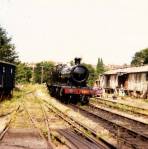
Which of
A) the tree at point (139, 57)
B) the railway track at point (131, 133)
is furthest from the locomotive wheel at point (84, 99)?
the tree at point (139, 57)

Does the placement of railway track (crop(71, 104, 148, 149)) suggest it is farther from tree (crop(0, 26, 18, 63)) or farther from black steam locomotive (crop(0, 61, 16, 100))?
tree (crop(0, 26, 18, 63))

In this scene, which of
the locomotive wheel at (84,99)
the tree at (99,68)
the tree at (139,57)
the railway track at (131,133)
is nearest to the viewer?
the railway track at (131,133)

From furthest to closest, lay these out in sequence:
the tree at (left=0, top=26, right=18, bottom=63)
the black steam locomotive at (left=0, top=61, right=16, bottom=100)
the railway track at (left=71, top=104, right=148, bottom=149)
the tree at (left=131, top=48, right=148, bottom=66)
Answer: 1. the tree at (left=131, top=48, right=148, bottom=66)
2. the tree at (left=0, top=26, right=18, bottom=63)
3. the black steam locomotive at (left=0, top=61, right=16, bottom=100)
4. the railway track at (left=71, top=104, right=148, bottom=149)

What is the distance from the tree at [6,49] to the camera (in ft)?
143

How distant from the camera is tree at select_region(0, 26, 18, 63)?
1710 inches

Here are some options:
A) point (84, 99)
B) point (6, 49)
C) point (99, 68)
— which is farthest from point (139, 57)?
point (84, 99)

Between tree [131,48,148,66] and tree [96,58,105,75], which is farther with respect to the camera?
tree [96,58,105,75]

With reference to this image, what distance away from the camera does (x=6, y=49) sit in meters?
43.7

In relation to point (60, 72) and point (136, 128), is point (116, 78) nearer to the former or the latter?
point (60, 72)

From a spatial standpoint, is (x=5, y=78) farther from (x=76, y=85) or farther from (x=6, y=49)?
(x=6, y=49)

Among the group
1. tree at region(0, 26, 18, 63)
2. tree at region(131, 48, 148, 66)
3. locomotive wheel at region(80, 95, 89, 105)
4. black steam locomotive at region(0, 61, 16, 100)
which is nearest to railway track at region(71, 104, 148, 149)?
locomotive wheel at region(80, 95, 89, 105)

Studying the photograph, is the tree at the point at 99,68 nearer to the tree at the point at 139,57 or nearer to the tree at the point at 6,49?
the tree at the point at 139,57

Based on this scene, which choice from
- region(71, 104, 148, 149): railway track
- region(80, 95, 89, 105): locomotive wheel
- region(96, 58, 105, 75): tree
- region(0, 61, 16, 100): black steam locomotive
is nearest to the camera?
region(71, 104, 148, 149): railway track

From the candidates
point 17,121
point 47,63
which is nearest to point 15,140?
point 17,121
